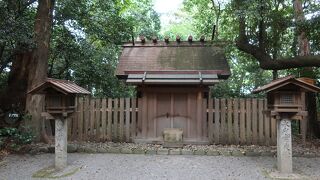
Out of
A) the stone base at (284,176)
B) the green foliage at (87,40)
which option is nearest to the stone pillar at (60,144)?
the stone base at (284,176)

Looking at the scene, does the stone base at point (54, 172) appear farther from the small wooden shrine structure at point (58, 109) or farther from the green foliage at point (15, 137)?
the green foliage at point (15, 137)

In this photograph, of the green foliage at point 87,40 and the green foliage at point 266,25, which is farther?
the green foliage at point 87,40

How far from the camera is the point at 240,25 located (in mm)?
12031

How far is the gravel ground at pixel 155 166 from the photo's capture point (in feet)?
24.3

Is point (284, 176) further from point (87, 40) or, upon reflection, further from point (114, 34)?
point (87, 40)

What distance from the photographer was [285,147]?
7.46 metres

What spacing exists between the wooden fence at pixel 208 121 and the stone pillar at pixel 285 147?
11.5 ft

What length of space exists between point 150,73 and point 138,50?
93.9 inches

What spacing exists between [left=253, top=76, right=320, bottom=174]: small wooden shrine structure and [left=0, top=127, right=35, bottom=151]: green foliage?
7.19 meters

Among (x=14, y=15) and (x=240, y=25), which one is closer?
(x=14, y=15)

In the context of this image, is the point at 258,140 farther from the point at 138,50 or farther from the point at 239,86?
the point at 239,86

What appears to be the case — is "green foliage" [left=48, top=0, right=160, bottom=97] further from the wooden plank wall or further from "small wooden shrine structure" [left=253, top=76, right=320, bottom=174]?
"small wooden shrine structure" [left=253, top=76, right=320, bottom=174]

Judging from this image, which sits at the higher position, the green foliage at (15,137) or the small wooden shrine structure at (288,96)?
the small wooden shrine structure at (288,96)

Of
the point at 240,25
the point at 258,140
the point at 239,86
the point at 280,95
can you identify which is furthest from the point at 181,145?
the point at 239,86
